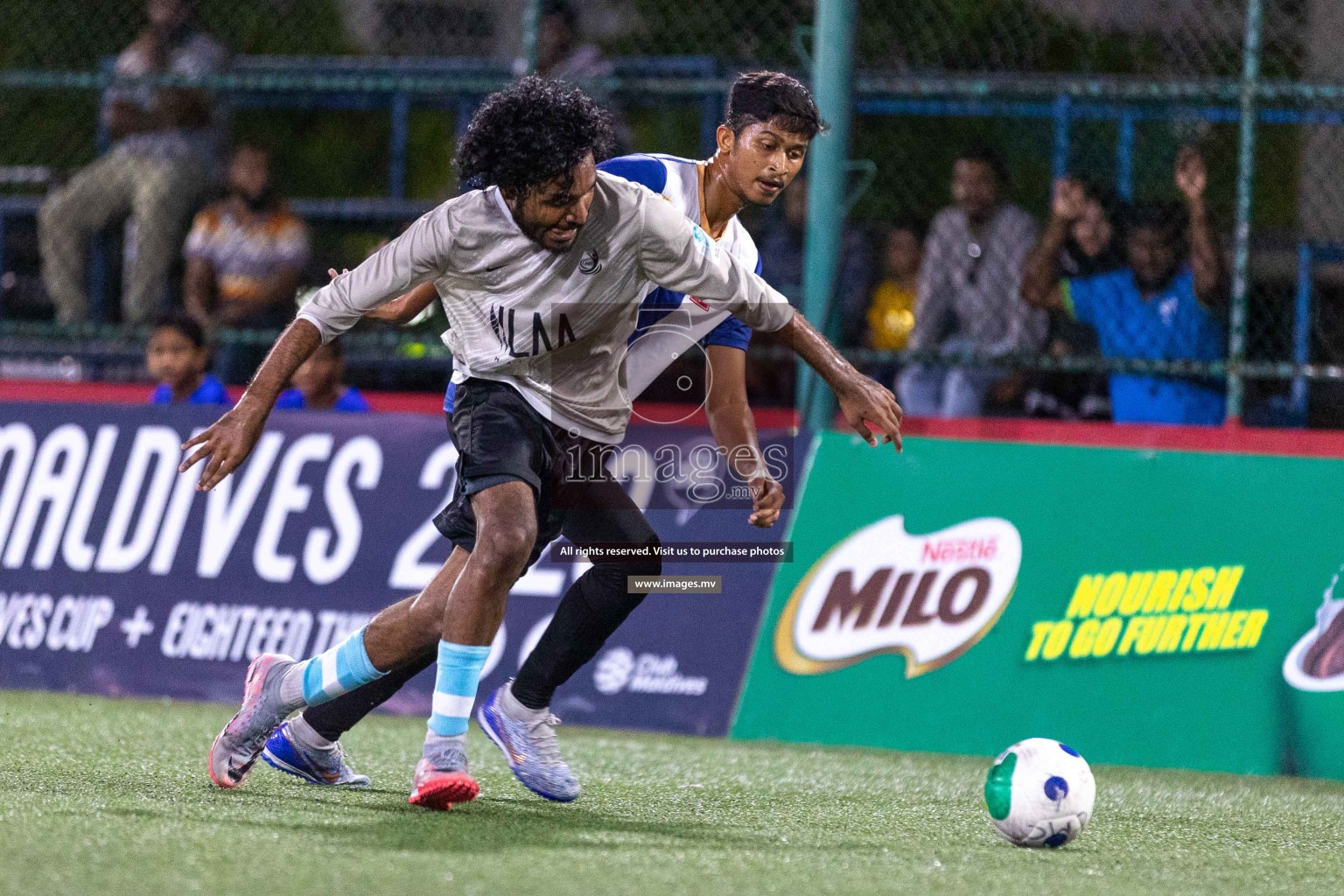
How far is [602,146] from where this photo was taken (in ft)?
14.4

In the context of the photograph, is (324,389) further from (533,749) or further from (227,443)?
(227,443)

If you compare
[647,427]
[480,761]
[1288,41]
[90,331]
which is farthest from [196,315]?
[1288,41]

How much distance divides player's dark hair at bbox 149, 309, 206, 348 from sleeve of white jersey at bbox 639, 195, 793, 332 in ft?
12.6

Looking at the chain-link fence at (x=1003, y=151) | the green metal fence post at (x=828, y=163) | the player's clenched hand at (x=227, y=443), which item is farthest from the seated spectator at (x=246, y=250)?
the player's clenched hand at (x=227, y=443)

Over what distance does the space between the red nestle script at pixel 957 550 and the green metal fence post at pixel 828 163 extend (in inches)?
33.0

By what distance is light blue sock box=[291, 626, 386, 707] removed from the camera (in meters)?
4.57

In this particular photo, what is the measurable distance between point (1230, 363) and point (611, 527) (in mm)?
3064

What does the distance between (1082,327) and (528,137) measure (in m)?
3.89

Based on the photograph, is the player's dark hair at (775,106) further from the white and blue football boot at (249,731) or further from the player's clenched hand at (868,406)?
the white and blue football boot at (249,731)

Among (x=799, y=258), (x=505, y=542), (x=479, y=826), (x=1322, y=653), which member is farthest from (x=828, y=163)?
(x=479, y=826)

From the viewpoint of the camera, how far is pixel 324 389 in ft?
25.1

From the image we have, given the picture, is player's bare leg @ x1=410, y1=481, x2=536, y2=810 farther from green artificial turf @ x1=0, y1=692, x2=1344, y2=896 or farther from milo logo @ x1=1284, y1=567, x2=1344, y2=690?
milo logo @ x1=1284, y1=567, x2=1344, y2=690

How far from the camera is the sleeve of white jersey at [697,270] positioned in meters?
4.35

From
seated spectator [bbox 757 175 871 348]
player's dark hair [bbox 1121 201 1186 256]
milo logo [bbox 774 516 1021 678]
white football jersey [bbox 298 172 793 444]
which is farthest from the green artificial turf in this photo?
seated spectator [bbox 757 175 871 348]
